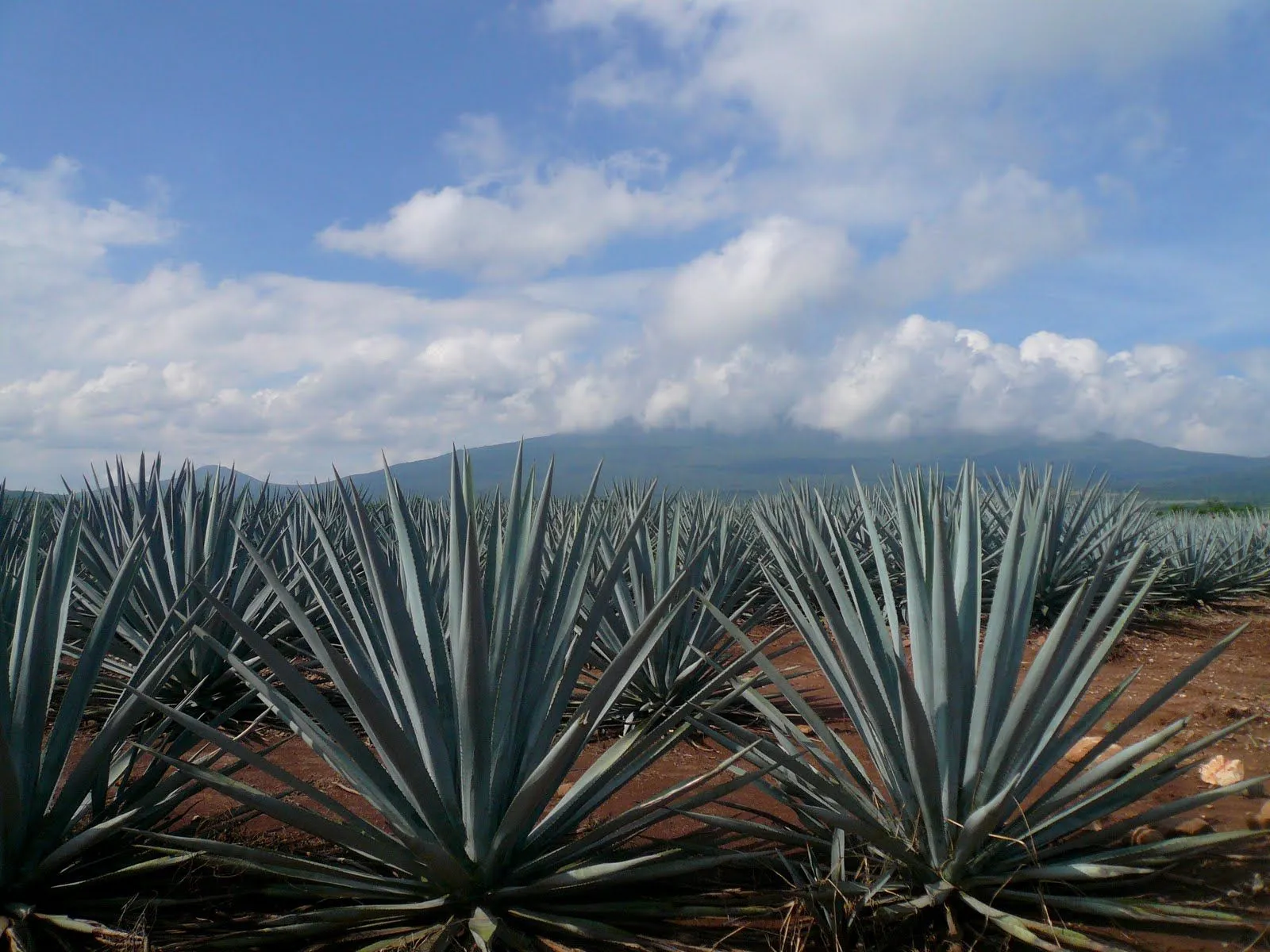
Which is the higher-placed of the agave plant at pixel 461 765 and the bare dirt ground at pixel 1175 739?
the agave plant at pixel 461 765

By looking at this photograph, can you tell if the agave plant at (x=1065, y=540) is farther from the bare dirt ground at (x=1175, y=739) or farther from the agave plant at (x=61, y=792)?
the agave plant at (x=61, y=792)

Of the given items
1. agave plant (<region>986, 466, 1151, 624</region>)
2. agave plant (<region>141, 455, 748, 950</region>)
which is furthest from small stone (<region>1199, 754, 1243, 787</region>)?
agave plant (<region>986, 466, 1151, 624</region>)

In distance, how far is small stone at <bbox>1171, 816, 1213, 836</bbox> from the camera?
8.25 feet

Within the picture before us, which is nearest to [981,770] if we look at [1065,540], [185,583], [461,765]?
[461,765]

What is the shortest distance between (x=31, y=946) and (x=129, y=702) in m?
0.52

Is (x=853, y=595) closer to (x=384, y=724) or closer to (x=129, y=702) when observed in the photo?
(x=384, y=724)

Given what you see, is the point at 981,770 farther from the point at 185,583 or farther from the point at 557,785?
the point at 185,583

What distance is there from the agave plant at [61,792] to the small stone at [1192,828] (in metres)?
2.76

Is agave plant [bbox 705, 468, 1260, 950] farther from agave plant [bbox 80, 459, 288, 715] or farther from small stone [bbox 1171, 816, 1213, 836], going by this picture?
agave plant [bbox 80, 459, 288, 715]

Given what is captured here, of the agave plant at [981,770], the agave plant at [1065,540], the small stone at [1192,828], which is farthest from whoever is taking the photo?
the agave plant at [1065,540]

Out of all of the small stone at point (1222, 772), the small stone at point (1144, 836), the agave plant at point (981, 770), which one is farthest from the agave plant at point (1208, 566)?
the agave plant at point (981, 770)

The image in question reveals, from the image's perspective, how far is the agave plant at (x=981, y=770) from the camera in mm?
1985

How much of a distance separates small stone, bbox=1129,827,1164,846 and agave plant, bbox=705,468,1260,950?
0.10 meters

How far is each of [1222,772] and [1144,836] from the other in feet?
3.15
